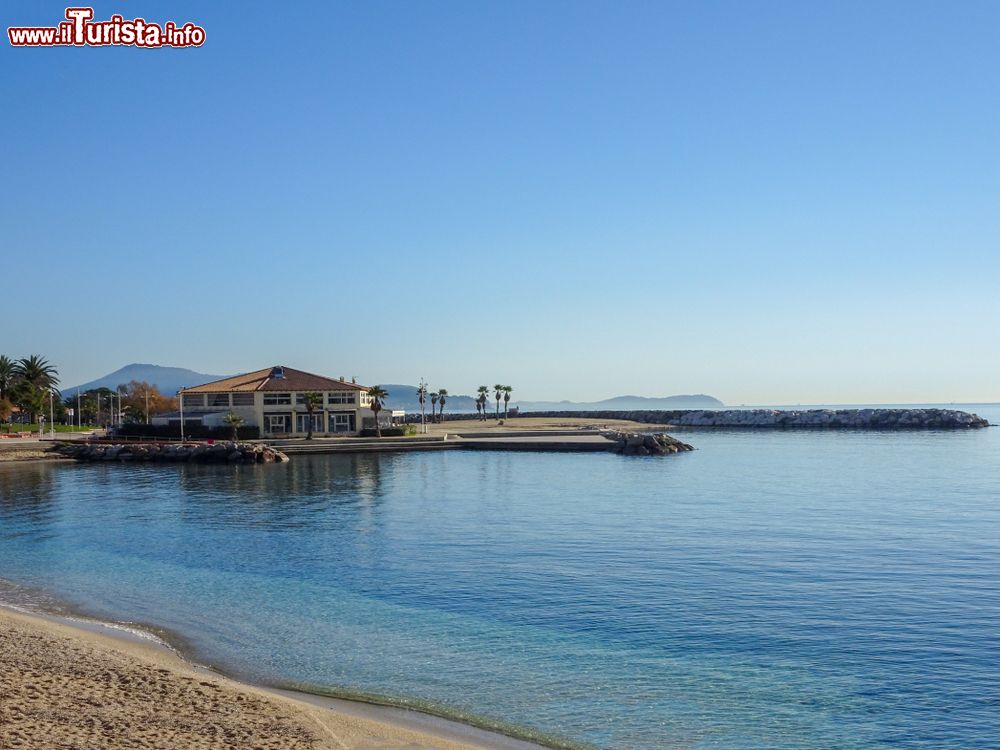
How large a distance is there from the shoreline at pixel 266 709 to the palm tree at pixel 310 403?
203 ft

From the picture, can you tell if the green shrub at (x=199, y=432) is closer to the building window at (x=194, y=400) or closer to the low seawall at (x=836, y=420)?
the building window at (x=194, y=400)

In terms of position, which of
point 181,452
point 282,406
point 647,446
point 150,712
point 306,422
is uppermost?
point 282,406

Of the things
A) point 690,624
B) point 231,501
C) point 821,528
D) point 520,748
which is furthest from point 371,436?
point 520,748

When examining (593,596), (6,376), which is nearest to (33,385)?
(6,376)

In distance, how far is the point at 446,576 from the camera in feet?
72.8

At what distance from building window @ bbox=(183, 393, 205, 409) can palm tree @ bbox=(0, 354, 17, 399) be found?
37297 mm

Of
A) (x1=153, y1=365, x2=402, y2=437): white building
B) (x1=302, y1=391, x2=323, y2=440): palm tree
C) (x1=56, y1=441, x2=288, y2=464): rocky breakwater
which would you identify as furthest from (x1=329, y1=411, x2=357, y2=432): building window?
(x1=56, y1=441, x2=288, y2=464): rocky breakwater

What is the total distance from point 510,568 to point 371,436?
58187 millimetres

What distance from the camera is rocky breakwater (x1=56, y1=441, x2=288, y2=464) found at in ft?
211

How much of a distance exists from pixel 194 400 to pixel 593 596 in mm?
70435

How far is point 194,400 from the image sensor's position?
268 feet

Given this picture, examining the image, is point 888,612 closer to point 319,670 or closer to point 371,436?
point 319,670

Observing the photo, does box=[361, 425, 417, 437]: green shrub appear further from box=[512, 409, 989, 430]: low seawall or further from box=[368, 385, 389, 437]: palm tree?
box=[512, 409, 989, 430]: low seawall

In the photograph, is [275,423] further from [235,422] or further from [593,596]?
[593,596]
